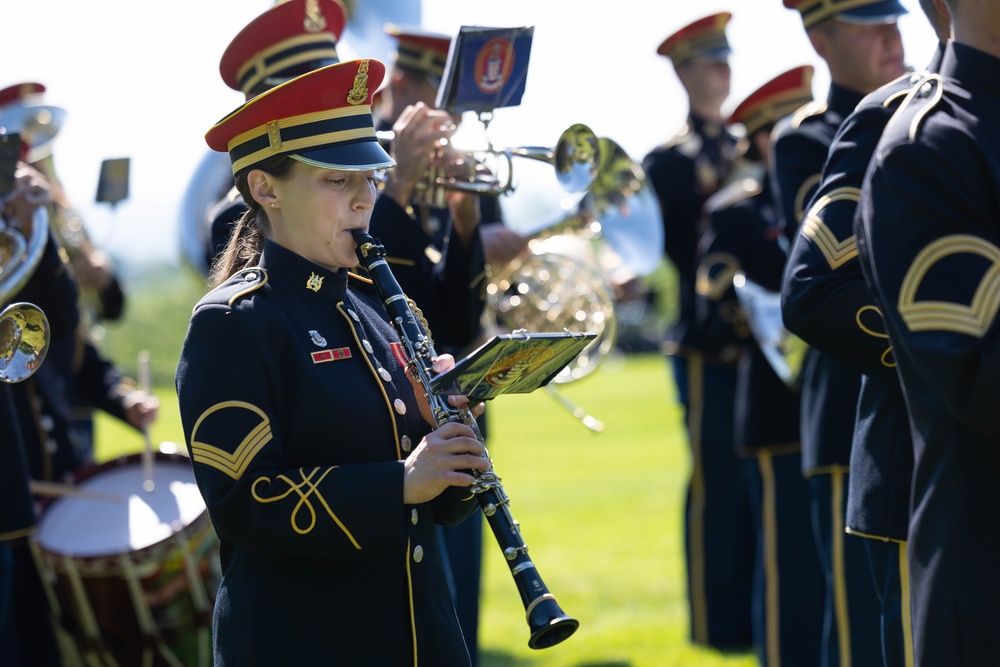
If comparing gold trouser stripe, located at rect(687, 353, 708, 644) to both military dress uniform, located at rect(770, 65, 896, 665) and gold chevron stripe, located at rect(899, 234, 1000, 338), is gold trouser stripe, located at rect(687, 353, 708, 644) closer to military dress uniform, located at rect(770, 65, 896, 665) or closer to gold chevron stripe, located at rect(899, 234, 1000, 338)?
military dress uniform, located at rect(770, 65, 896, 665)

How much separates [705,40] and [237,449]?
17.3ft

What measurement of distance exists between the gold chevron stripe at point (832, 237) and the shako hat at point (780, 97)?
3.08m

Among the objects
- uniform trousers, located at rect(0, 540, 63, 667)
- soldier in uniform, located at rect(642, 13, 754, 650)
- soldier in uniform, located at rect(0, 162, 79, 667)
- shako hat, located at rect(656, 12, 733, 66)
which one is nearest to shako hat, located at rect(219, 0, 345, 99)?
soldier in uniform, located at rect(0, 162, 79, 667)

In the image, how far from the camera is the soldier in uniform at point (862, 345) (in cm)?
345

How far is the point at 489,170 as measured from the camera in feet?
14.1

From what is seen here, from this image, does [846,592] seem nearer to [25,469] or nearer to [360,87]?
[360,87]

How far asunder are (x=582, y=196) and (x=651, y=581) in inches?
156

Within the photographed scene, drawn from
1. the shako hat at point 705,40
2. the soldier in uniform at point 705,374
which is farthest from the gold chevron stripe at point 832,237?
the shako hat at point 705,40

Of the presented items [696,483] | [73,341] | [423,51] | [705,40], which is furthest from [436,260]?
[705,40]

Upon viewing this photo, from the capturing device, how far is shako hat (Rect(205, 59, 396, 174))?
2.98 m

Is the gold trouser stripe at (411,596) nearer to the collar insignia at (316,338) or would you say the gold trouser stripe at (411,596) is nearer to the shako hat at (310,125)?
the collar insignia at (316,338)

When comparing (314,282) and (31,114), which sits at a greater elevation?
(31,114)

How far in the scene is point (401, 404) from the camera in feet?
10.1

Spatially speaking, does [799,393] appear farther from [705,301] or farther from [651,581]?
[651,581]
